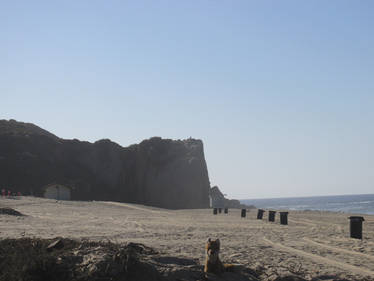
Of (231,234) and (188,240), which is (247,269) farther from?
(231,234)

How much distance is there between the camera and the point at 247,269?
7.50 m

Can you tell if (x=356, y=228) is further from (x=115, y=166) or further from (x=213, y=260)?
(x=115, y=166)

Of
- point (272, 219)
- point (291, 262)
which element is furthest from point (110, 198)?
point (291, 262)

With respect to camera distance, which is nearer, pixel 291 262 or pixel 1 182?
pixel 291 262

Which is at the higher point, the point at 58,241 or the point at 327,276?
the point at 58,241

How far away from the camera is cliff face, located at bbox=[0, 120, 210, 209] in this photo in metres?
60.7

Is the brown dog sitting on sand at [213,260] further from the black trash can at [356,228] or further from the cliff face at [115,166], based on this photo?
the cliff face at [115,166]

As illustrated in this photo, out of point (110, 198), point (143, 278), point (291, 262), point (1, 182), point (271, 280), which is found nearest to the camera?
Result: point (143, 278)

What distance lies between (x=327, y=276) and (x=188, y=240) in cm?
507

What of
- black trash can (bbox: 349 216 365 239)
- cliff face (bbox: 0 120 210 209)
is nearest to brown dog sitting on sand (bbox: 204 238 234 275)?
black trash can (bbox: 349 216 365 239)

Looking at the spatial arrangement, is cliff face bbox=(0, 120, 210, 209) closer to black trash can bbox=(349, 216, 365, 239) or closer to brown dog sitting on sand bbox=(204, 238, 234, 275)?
black trash can bbox=(349, 216, 365, 239)

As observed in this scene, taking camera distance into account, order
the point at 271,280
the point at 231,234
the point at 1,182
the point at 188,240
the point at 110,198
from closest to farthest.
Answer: the point at 271,280, the point at 188,240, the point at 231,234, the point at 1,182, the point at 110,198

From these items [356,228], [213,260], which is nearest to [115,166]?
[356,228]

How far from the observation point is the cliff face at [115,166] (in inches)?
2391
